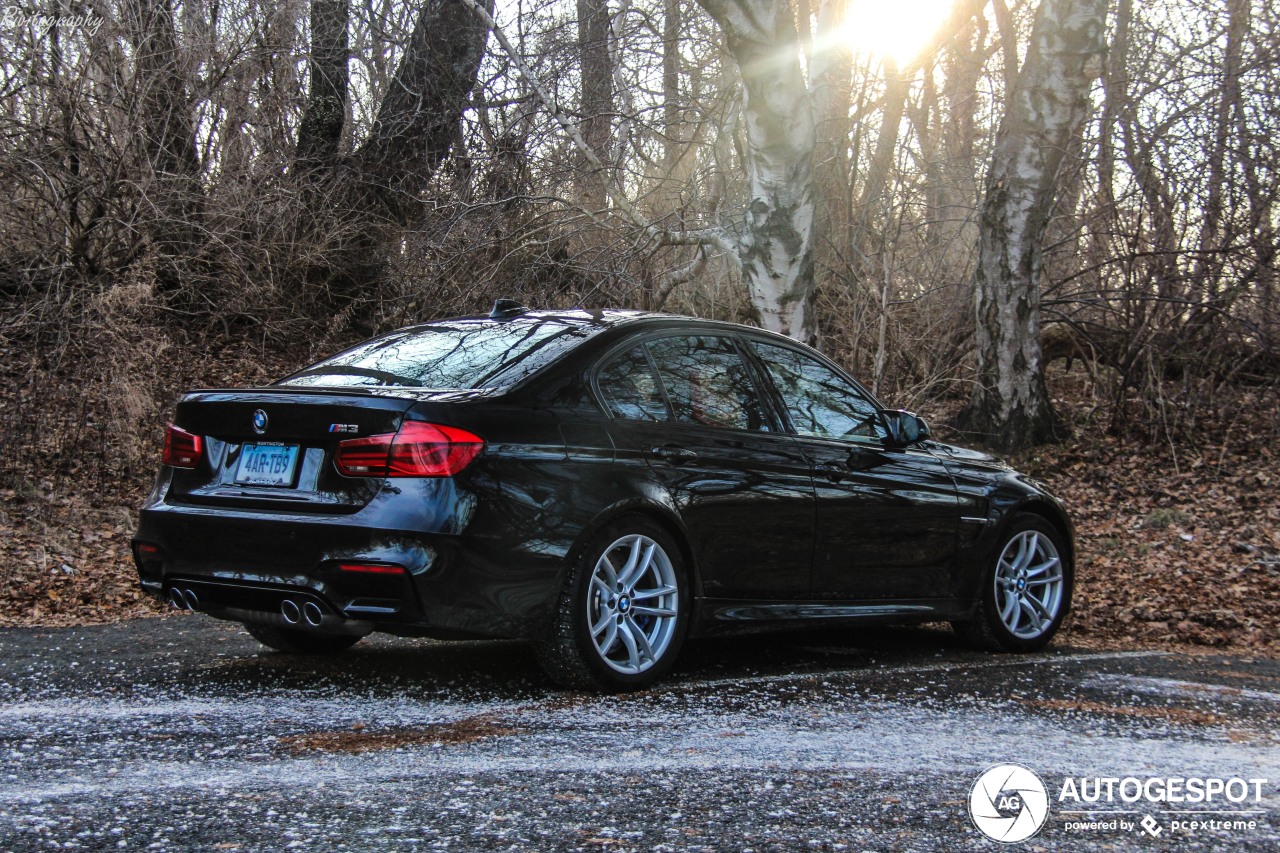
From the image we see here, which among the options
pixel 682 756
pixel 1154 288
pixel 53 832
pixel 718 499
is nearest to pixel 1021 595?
pixel 718 499

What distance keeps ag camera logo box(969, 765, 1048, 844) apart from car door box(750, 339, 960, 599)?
6.86 feet

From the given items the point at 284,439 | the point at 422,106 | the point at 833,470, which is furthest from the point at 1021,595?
the point at 422,106

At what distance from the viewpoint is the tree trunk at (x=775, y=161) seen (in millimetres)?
11148

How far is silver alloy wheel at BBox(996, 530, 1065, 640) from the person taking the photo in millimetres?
7344

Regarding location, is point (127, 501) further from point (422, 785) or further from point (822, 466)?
point (422, 785)

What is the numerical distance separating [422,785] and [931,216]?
46.2 ft

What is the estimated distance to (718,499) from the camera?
5.86 m

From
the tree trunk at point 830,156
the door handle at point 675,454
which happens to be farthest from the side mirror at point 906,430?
the tree trunk at point 830,156

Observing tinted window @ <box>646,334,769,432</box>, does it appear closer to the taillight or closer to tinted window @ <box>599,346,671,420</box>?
tinted window @ <box>599,346,671,420</box>

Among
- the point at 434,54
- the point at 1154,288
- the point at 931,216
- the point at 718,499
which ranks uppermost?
the point at 434,54

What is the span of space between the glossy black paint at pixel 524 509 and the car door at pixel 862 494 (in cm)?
2

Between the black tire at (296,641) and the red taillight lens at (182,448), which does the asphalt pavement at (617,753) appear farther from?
the red taillight lens at (182,448)

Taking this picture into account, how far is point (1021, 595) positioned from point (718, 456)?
7.99 feet

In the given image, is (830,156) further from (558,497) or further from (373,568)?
(373,568)
